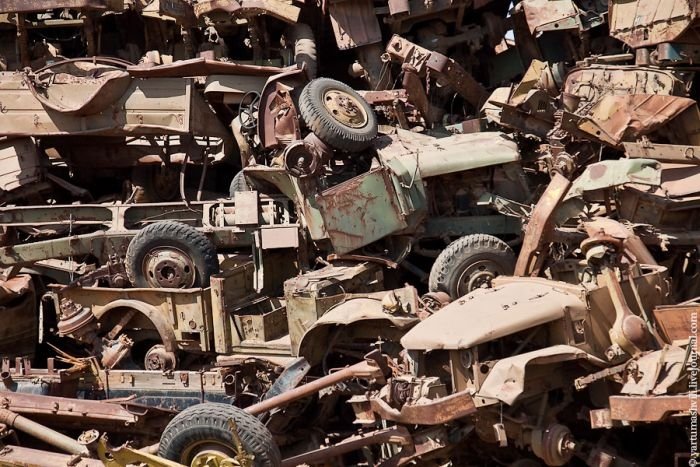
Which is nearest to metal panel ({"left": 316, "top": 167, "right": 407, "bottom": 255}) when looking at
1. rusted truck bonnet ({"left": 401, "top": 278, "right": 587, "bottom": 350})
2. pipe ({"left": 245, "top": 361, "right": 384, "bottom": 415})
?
rusted truck bonnet ({"left": 401, "top": 278, "right": 587, "bottom": 350})

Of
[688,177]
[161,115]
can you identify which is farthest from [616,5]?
[161,115]

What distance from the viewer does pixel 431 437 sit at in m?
9.86

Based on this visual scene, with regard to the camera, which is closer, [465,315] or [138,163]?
[465,315]

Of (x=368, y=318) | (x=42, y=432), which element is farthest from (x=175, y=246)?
(x=368, y=318)

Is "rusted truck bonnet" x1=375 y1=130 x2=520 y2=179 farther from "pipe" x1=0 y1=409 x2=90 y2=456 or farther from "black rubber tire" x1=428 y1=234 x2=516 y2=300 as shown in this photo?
"pipe" x1=0 y1=409 x2=90 y2=456

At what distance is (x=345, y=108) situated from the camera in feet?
45.1

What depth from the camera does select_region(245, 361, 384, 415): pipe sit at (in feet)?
33.7

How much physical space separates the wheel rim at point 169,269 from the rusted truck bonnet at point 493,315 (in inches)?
147

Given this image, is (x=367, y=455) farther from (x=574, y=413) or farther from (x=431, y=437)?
(x=574, y=413)

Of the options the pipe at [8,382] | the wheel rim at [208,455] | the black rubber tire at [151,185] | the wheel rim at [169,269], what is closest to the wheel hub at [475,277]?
the wheel rim at [169,269]

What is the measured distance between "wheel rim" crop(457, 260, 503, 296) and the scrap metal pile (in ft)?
0.07

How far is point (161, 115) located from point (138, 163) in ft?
4.79

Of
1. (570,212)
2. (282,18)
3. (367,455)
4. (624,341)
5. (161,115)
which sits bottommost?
(367,455)

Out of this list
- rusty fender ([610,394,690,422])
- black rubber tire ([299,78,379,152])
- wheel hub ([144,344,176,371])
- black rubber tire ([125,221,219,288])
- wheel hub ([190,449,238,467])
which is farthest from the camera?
black rubber tire ([299,78,379,152])
